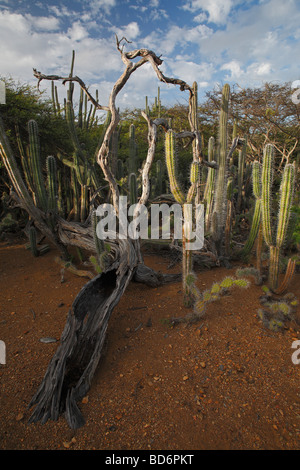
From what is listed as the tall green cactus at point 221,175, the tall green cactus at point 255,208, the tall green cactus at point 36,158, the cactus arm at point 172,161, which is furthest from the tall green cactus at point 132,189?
the tall green cactus at point 255,208

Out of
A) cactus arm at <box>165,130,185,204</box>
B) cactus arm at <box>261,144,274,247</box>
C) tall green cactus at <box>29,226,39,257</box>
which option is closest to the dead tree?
cactus arm at <box>165,130,185,204</box>

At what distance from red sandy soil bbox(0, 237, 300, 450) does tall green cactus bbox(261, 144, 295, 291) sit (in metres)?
0.44

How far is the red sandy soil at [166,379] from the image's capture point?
67.4 inches

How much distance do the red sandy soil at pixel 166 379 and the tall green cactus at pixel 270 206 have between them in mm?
436

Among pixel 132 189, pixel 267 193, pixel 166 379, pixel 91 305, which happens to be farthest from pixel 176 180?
pixel 166 379

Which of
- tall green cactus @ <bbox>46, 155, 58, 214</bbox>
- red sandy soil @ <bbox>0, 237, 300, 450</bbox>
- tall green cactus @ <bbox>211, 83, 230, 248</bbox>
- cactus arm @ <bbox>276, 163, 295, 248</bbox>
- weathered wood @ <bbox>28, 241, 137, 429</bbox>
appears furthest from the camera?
tall green cactus @ <bbox>46, 155, 58, 214</bbox>

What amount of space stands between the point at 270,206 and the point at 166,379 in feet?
7.13

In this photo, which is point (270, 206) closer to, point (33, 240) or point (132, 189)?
point (132, 189)

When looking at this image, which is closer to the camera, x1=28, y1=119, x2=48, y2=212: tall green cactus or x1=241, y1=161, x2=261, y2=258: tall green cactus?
x1=241, y1=161, x2=261, y2=258: tall green cactus

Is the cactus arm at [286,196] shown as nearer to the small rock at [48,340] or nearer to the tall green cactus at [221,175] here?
the tall green cactus at [221,175]

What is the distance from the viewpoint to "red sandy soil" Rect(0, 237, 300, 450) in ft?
5.61

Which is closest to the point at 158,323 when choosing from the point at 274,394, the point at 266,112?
the point at 274,394

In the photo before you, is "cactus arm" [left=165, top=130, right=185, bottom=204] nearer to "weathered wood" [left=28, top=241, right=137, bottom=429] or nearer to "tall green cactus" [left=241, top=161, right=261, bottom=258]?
"weathered wood" [left=28, top=241, right=137, bottom=429]

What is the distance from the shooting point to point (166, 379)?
6.98 ft
